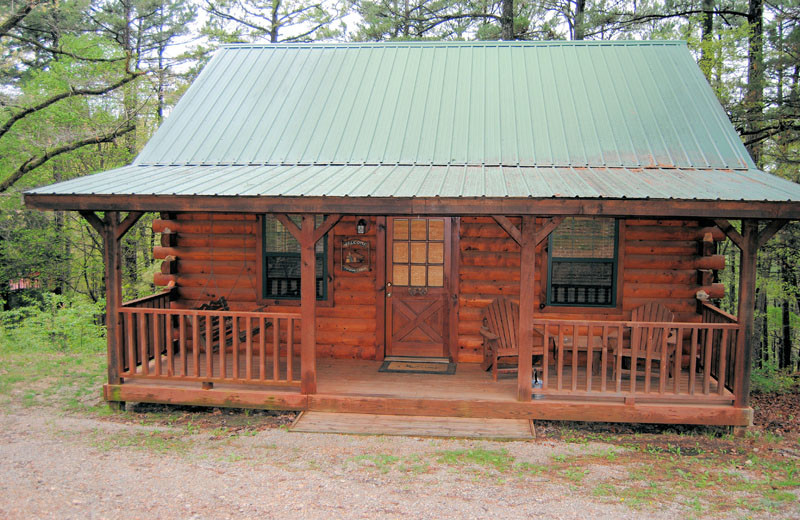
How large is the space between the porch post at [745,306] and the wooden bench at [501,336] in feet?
7.04

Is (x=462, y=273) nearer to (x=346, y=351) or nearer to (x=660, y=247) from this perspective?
(x=346, y=351)

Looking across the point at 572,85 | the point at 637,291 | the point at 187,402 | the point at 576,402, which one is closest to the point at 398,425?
the point at 576,402

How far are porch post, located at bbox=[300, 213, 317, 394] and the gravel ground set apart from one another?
706 mm

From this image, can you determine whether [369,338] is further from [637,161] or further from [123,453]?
Result: [637,161]

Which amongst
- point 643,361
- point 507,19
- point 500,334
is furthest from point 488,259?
point 507,19

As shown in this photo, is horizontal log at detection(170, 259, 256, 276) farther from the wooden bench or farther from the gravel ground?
the wooden bench

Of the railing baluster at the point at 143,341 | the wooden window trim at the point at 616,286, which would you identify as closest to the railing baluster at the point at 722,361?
the wooden window trim at the point at 616,286

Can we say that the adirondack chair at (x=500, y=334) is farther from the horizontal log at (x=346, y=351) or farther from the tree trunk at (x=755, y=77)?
the tree trunk at (x=755, y=77)

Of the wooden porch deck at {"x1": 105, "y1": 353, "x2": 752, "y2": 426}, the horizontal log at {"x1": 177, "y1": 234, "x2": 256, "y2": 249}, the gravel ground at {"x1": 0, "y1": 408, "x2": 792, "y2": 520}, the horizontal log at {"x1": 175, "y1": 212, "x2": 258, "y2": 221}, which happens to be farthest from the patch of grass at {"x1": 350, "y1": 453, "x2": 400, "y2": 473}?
the horizontal log at {"x1": 175, "y1": 212, "x2": 258, "y2": 221}

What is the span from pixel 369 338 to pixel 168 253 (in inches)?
123

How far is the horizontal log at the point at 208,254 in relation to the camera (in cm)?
815

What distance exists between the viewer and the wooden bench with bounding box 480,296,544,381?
7.23m

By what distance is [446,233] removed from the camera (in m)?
7.90

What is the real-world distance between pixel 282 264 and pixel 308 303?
179 cm
